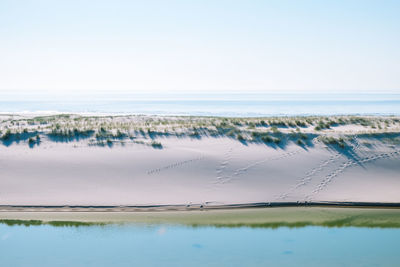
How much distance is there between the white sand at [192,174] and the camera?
33.5 ft

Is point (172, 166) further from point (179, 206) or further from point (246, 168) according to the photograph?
point (179, 206)

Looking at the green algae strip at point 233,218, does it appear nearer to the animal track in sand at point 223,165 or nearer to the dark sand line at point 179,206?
the dark sand line at point 179,206

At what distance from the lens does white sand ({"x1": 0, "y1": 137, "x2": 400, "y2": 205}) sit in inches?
402

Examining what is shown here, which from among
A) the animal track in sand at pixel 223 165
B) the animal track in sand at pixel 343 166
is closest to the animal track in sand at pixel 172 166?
the animal track in sand at pixel 223 165

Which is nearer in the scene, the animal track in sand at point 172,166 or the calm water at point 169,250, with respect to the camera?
the calm water at point 169,250

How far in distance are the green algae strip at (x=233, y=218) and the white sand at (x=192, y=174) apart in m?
0.50

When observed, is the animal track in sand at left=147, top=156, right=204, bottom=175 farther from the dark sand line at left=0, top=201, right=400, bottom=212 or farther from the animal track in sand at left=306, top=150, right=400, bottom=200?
the animal track in sand at left=306, top=150, right=400, bottom=200

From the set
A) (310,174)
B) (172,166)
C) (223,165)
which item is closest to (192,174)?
(172,166)

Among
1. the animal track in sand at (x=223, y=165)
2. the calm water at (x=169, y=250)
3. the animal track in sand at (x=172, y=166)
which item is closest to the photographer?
the calm water at (x=169, y=250)

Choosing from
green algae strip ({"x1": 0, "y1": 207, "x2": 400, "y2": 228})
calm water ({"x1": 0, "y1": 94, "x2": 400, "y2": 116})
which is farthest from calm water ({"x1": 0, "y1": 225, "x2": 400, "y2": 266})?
calm water ({"x1": 0, "y1": 94, "x2": 400, "y2": 116})

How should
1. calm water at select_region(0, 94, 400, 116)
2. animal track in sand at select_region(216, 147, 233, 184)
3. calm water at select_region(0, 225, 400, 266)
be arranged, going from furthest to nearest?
1. calm water at select_region(0, 94, 400, 116)
2. animal track in sand at select_region(216, 147, 233, 184)
3. calm water at select_region(0, 225, 400, 266)

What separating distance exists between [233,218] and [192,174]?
284 cm

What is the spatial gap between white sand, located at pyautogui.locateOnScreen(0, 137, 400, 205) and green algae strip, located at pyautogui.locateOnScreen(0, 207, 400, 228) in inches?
19.8

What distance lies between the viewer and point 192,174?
1166 cm
